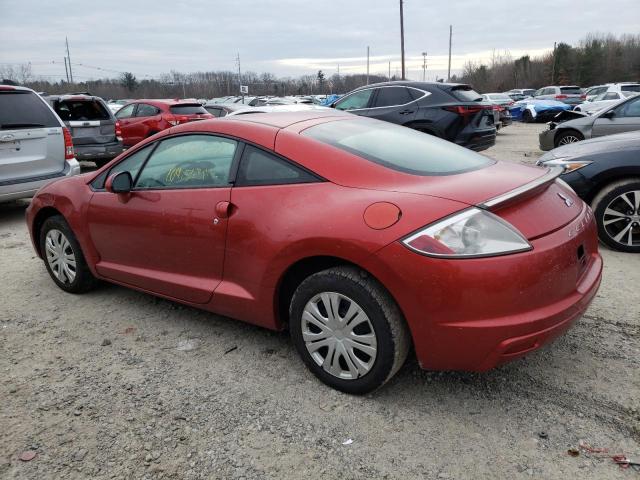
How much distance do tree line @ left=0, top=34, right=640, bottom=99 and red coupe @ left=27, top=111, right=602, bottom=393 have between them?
58.4 meters

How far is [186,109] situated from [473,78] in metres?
71.6

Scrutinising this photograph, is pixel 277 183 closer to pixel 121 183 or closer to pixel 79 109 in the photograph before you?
pixel 121 183

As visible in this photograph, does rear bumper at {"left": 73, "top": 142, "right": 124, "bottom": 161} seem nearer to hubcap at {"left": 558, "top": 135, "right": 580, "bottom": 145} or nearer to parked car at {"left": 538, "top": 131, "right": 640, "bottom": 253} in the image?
hubcap at {"left": 558, "top": 135, "right": 580, "bottom": 145}

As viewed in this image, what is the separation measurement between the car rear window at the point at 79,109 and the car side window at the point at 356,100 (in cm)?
505

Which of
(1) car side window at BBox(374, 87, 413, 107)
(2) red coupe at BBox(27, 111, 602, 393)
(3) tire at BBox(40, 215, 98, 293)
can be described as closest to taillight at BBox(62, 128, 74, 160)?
(3) tire at BBox(40, 215, 98, 293)

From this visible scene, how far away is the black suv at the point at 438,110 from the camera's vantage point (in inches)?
353

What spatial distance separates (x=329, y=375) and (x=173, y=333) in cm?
133

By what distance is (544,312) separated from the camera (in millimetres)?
2281

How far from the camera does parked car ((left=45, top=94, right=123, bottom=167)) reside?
418 inches

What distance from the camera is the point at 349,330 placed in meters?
2.55

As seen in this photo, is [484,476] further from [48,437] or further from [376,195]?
[48,437]

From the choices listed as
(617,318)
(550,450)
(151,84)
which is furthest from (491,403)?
(151,84)

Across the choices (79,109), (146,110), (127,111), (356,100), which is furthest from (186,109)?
(356,100)

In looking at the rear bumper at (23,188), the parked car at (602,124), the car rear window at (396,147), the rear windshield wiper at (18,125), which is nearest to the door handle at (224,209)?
the car rear window at (396,147)
